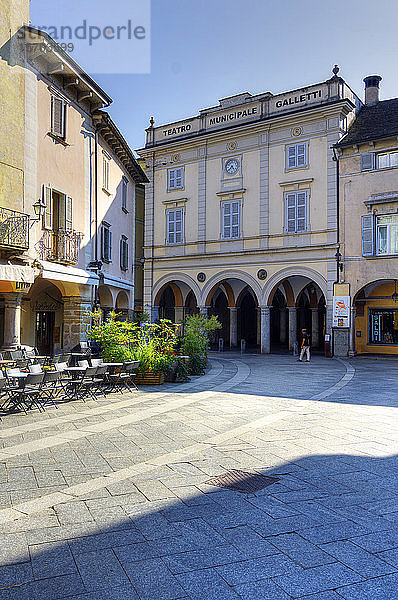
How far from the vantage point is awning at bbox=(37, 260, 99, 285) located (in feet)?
47.6

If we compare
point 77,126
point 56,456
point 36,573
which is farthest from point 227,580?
point 77,126

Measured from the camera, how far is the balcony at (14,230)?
1262cm

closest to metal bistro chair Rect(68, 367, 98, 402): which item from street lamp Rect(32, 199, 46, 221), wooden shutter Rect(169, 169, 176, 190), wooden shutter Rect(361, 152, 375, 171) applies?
street lamp Rect(32, 199, 46, 221)

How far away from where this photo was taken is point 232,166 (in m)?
28.0

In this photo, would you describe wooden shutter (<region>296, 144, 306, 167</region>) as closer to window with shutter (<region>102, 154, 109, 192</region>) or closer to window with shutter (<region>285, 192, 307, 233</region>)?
window with shutter (<region>285, 192, 307, 233</region>)

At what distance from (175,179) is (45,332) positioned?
1392 centimetres

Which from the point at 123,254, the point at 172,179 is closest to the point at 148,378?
the point at 123,254

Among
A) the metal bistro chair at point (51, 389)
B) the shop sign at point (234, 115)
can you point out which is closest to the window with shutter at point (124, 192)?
the shop sign at point (234, 115)

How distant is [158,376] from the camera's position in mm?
13922

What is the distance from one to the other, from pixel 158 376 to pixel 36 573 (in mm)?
10067

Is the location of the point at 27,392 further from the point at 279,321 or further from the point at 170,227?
the point at 279,321

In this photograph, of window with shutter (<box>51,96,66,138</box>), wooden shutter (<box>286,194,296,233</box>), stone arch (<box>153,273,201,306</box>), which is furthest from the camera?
stone arch (<box>153,273,201,306</box>)

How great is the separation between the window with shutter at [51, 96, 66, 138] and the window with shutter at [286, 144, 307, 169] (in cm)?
1331

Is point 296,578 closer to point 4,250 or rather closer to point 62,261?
point 4,250
